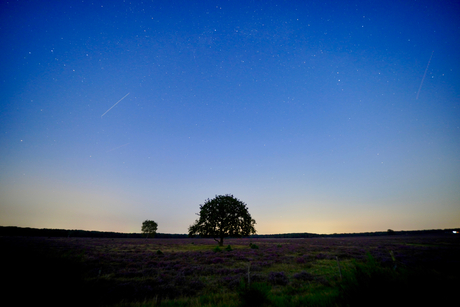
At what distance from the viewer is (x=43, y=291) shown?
4.41m

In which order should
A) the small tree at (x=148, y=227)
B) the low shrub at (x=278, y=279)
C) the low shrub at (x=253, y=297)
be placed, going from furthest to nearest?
1. the small tree at (x=148, y=227)
2. the low shrub at (x=278, y=279)
3. the low shrub at (x=253, y=297)

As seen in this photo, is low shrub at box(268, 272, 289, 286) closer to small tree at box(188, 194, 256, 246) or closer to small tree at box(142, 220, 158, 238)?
small tree at box(188, 194, 256, 246)

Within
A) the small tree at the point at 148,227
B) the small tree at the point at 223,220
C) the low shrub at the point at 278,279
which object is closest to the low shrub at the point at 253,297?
the low shrub at the point at 278,279

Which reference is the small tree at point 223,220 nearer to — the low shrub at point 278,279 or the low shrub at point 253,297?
the low shrub at point 278,279

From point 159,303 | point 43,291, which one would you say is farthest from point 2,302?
point 159,303

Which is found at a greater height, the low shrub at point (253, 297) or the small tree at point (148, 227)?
the low shrub at point (253, 297)

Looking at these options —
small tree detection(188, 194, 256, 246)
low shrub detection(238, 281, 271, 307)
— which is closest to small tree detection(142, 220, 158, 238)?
small tree detection(188, 194, 256, 246)

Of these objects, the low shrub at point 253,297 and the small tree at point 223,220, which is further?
the small tree at point 223,220

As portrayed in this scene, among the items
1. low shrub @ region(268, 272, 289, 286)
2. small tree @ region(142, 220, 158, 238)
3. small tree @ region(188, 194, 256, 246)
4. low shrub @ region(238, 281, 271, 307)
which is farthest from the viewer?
small tree @ region(142, 220, 158, 238)

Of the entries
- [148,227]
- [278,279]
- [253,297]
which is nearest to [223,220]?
[278,279]

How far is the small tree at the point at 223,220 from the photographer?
3828 centimetres

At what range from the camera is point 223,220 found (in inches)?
1518

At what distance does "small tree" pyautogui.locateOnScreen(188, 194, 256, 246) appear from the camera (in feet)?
126

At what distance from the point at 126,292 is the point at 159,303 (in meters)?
2.88
